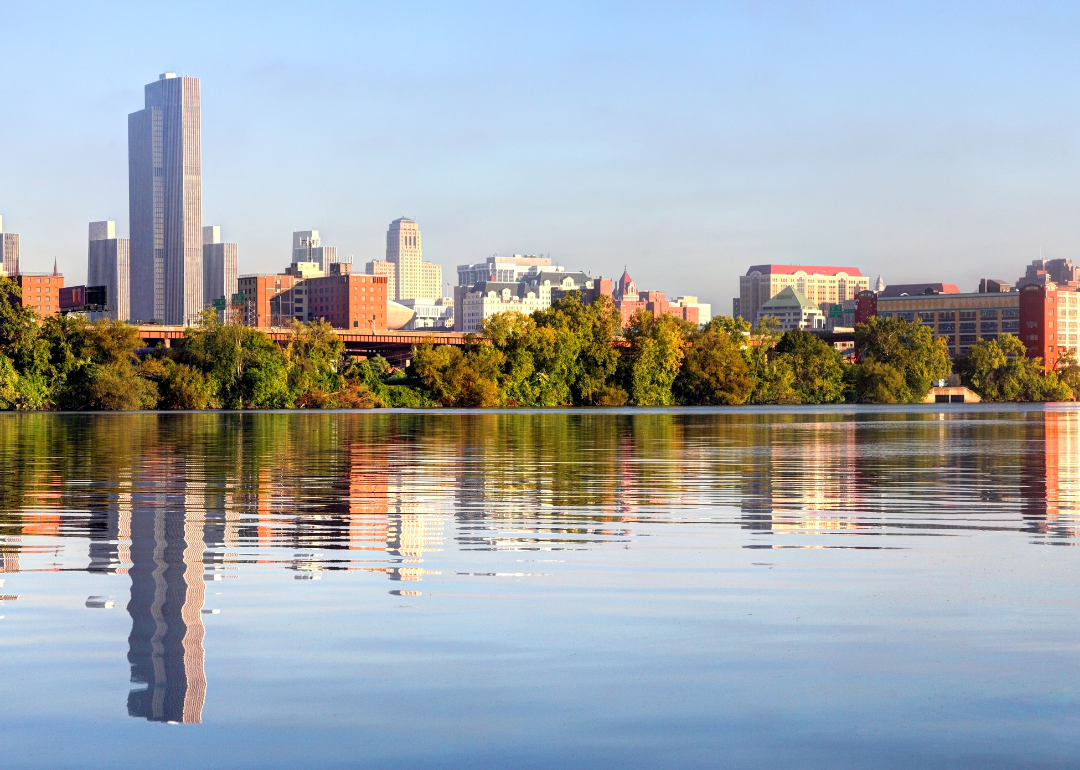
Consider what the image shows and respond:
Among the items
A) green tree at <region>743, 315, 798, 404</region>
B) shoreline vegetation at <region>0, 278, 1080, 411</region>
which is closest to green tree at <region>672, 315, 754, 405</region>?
shoreline vegetation at <region>0, 278, 1080, 411</region>

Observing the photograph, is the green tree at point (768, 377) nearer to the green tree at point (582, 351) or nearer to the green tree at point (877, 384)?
the green tree at point (877, 384)

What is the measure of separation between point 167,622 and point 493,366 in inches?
4204

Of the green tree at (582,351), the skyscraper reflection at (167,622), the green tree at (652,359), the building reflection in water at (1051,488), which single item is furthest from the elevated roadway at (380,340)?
the skyscraper reflection at (167,622)

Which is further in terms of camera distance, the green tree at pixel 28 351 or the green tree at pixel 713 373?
the green tree at pixel 713 373

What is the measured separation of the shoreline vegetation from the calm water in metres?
83.8

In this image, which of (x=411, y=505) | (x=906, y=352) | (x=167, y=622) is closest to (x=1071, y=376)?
(x=906, y=352)

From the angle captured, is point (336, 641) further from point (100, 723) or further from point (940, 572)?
point (940, 572)

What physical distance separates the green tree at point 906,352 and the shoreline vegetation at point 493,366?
178 millimetres

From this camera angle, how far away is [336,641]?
26.9 feet

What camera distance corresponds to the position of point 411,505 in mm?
17906

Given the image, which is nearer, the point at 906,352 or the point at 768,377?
the point at 768,377

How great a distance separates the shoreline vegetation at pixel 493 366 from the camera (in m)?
97.7

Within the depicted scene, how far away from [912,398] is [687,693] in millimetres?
148894

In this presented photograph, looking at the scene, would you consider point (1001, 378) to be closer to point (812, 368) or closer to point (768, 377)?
point (812, 368)
